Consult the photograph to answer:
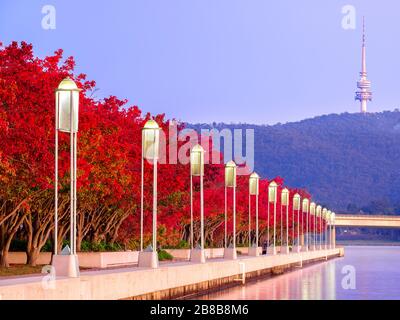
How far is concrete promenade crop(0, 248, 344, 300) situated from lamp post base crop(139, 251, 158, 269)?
0.42 m

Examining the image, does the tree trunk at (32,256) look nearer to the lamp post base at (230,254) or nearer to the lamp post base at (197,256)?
the lamp post base at (197,256)

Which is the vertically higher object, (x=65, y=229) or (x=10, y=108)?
(x=10, y=108)

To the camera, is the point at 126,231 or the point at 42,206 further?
the point at 126,231

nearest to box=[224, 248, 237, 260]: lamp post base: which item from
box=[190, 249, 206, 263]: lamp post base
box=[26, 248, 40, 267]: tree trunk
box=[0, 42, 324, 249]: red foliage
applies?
box=[0, 42, 324, 249]: red foliage

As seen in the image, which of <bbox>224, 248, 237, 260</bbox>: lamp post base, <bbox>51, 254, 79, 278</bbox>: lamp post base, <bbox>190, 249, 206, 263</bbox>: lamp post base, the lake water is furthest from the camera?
<bbox>224, 248, 237, 260</bbox>: lamp post base

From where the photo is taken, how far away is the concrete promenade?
105ft

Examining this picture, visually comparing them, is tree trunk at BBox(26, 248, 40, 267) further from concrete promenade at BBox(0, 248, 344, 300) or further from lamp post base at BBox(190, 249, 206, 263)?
concrete promenade at BBox(0, 248, 344, 300)

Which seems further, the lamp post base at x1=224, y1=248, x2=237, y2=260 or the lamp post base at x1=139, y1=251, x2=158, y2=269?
the lamp post base at x1=224, y1=248, x2=237, y2=260

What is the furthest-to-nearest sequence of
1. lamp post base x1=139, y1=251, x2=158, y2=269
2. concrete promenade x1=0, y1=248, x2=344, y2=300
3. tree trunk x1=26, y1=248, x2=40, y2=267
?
tree trunk x1=26, y1=248, x2=40, y2=267, lamp post base x1=139, y1=251, x2=158, y2=269, concrete promenade x1=0, y1=248, x2=344, y2=300

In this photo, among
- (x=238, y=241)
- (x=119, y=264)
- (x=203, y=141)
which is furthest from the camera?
(x=238, y=241)
